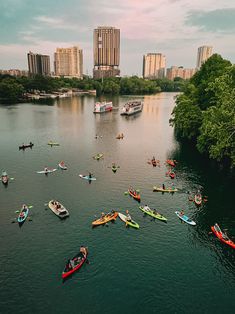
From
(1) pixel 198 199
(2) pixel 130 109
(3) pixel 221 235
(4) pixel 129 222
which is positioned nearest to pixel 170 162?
(1) pixel 198 199

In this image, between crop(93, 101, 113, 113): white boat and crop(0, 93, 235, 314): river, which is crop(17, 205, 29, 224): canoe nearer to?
crop(0, 93, 235, 314): river

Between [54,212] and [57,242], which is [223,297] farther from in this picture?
[54,212]

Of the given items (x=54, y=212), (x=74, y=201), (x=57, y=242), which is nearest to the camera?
(x=57, y=242)

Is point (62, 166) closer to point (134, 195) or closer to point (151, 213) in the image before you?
point (134, 195)

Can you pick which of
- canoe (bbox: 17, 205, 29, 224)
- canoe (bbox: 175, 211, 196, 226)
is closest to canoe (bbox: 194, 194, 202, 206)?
canoe (bbox: 175, 211, 196, 226)

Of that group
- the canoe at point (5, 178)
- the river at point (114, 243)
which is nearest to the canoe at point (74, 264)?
the river at point (114, 243)

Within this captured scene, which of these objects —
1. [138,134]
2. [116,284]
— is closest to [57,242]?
[116,284]

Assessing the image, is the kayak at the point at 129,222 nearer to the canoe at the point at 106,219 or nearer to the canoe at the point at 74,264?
the canoe at the point at 106,219
